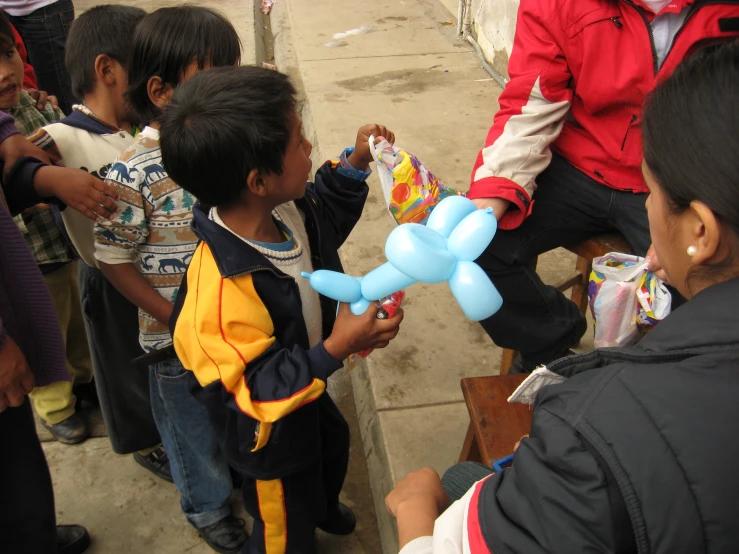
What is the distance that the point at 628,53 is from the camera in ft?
6.14

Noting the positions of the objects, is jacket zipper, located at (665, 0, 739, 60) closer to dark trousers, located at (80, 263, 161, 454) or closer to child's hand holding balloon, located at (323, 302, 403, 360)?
child's hand holding balloon, located at (323, 302, 403, 360)

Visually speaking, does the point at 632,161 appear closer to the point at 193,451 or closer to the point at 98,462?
the point at 193,451

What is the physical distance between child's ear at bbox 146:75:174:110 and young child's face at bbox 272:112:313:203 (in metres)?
0.49

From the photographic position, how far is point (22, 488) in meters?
1.68

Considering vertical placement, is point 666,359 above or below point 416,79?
above

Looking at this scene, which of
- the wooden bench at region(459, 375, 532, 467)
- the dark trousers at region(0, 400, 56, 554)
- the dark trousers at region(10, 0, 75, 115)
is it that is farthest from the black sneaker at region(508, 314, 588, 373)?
the dark trousers at region(10, 0, 75, 115)

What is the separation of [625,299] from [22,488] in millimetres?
1692

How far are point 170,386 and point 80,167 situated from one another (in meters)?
0.71

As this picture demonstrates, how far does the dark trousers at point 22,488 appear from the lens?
164 centimetres

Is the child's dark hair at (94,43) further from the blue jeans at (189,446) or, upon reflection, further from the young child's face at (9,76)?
the blue jeans at (189,446)

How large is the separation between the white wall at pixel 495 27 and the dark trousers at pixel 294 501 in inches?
155

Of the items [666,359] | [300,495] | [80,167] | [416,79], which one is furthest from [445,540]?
[416,79]

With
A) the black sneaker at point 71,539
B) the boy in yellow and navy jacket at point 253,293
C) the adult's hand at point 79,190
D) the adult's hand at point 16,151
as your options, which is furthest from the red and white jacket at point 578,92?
the black sneaker at point 71,539

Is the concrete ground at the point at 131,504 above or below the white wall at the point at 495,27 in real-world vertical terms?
below
